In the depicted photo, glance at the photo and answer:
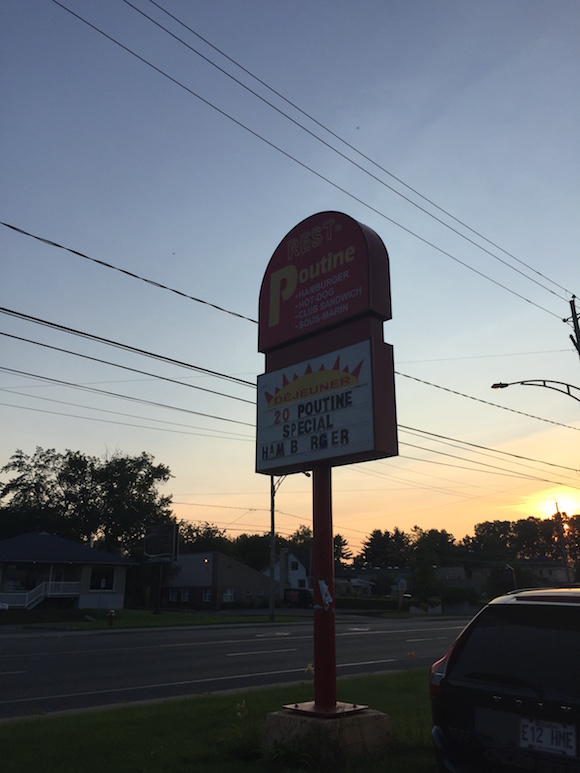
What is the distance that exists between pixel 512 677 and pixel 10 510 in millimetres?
75908

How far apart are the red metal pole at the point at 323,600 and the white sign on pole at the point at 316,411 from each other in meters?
0.51

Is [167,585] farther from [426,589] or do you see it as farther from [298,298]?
[298,298]

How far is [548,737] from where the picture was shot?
12.7 feet

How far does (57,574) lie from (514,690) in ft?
155

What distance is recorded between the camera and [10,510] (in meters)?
71.6

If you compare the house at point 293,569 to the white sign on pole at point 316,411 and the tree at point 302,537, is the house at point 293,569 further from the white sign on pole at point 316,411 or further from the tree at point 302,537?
the white sign on pole at point 316,411

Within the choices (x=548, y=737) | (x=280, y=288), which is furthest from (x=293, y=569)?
(x=548, y=737)

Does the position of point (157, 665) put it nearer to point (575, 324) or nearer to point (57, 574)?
point (575, 324)

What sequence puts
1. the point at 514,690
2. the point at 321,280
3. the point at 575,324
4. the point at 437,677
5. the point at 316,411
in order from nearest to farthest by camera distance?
the point at 514,690, the point at 437,677, the point at 316,411, the point at 321,280, the point at 575,324

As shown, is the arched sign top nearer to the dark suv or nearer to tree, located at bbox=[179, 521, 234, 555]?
the dark suv

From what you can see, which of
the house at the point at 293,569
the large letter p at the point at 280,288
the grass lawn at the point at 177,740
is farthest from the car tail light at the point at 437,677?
the house at the point at 293,569

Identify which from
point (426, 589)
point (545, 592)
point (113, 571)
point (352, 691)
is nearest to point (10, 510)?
point (113, 571)

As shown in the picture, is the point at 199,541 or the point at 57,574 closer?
the point at 57,574

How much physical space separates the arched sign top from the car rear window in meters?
4.53
